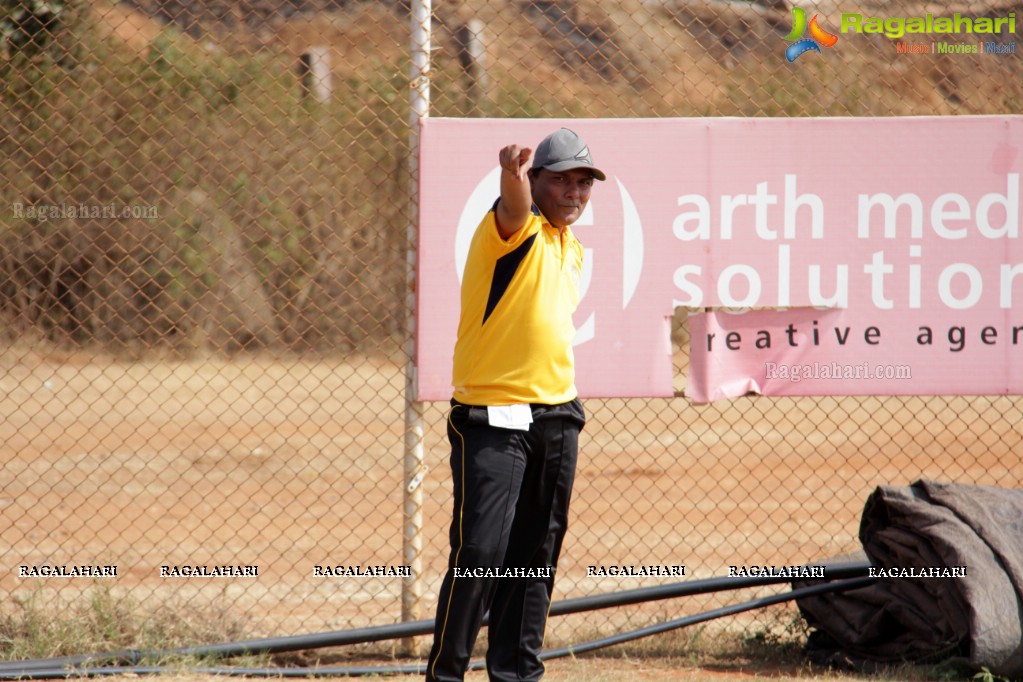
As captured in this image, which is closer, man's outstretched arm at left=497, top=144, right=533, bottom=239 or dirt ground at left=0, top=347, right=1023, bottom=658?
man's outstretched arm at left=497, top=144, right=533, bottom=239

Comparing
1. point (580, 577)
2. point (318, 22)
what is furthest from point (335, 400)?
point (318, 22)

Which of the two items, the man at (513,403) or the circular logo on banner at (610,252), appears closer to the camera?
the man at (513,403)

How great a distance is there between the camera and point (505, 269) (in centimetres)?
343

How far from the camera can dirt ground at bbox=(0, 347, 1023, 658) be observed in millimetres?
5906

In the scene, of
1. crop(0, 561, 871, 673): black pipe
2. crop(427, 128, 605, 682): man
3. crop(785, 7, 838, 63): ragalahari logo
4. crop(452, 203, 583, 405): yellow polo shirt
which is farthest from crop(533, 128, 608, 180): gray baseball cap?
crop(785, 7, 838, 63): ragalahari logo

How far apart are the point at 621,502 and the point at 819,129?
4.29m

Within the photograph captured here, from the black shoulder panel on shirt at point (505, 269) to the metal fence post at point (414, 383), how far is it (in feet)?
4.16

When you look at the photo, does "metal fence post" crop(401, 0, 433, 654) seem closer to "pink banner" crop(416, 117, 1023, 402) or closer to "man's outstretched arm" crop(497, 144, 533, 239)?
"pink banner" crop(416, 117, 1023, 402)

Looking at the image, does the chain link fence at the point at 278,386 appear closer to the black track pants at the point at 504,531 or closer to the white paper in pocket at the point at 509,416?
the black track pants at the point at 504,531

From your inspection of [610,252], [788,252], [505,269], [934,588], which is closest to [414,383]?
[610,252]

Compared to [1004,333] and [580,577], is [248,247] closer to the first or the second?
[580,577]

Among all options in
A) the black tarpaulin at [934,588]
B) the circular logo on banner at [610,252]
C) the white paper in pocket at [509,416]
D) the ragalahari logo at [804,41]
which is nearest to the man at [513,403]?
the white paper in pocket at [509,416]

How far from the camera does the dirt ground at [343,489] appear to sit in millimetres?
5906

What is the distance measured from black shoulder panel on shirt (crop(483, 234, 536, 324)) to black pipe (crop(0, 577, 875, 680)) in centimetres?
185
